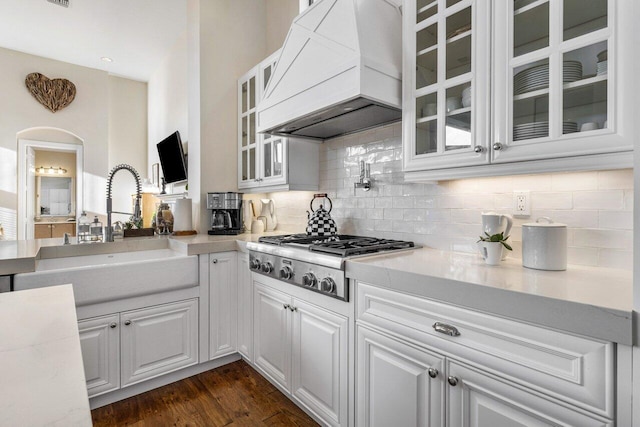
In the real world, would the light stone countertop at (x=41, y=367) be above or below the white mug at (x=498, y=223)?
below

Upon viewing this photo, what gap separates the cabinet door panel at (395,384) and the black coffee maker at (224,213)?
172 centimetres

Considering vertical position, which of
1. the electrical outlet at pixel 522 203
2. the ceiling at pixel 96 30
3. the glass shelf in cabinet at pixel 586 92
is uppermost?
the ceiling at pixel 96 30

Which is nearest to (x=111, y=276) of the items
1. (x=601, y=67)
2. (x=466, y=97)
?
(x=466, y=97)

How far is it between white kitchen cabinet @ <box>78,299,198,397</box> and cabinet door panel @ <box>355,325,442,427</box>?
4.37 ft

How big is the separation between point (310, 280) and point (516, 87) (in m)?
1.24

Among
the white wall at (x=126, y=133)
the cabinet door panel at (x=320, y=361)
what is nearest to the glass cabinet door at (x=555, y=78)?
the cabinet door panel at (x=320, y=361)

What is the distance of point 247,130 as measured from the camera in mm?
3055

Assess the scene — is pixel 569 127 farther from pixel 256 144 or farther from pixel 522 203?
pixel 256 144

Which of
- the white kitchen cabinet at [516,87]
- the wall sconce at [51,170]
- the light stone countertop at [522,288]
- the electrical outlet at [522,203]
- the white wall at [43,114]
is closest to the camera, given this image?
the light stone countertop at [522,288]

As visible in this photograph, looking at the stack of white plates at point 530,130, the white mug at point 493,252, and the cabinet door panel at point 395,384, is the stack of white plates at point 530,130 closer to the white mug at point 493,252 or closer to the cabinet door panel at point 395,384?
the white mug at point 493,252

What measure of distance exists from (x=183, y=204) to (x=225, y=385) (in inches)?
58.9

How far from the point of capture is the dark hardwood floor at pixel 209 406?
1.89 meters

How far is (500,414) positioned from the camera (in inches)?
40.8

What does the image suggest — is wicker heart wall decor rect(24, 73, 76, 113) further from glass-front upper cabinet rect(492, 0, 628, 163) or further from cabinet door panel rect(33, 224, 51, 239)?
glass-front upper cabinet rect(492, 0, 628, 163)
